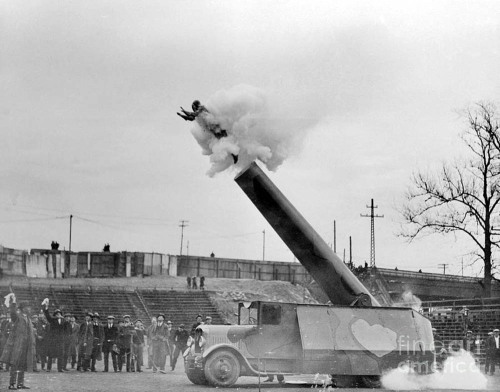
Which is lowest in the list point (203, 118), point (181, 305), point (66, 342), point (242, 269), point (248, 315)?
point (66, 342)

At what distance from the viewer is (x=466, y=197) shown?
30406mm

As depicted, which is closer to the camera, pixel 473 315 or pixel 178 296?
pixel 473 315

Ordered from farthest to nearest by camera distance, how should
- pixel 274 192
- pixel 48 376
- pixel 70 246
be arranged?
pixel 70 246 < pixel 48 376 < pixel 274 192

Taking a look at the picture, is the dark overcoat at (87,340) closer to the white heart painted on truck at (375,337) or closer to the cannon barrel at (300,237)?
the cannon barrel at (300,237)

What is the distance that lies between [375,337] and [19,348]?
6.28m

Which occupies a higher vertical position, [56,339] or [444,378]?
[56,339]

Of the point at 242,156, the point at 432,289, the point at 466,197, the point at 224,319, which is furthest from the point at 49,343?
the point at 432,289

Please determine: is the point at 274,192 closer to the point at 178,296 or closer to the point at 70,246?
the point at 178,296

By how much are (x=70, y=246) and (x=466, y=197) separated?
1593 inches

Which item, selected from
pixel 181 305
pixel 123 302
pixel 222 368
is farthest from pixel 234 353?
pixel 181 305

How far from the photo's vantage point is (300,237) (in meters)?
13.5

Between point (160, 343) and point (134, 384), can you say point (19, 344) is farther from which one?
point (160, 343)

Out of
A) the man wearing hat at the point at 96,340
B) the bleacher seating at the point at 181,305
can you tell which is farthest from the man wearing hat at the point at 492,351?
the bleacher seating at the point at 181,305

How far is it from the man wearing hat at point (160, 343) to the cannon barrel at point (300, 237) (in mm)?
6663
